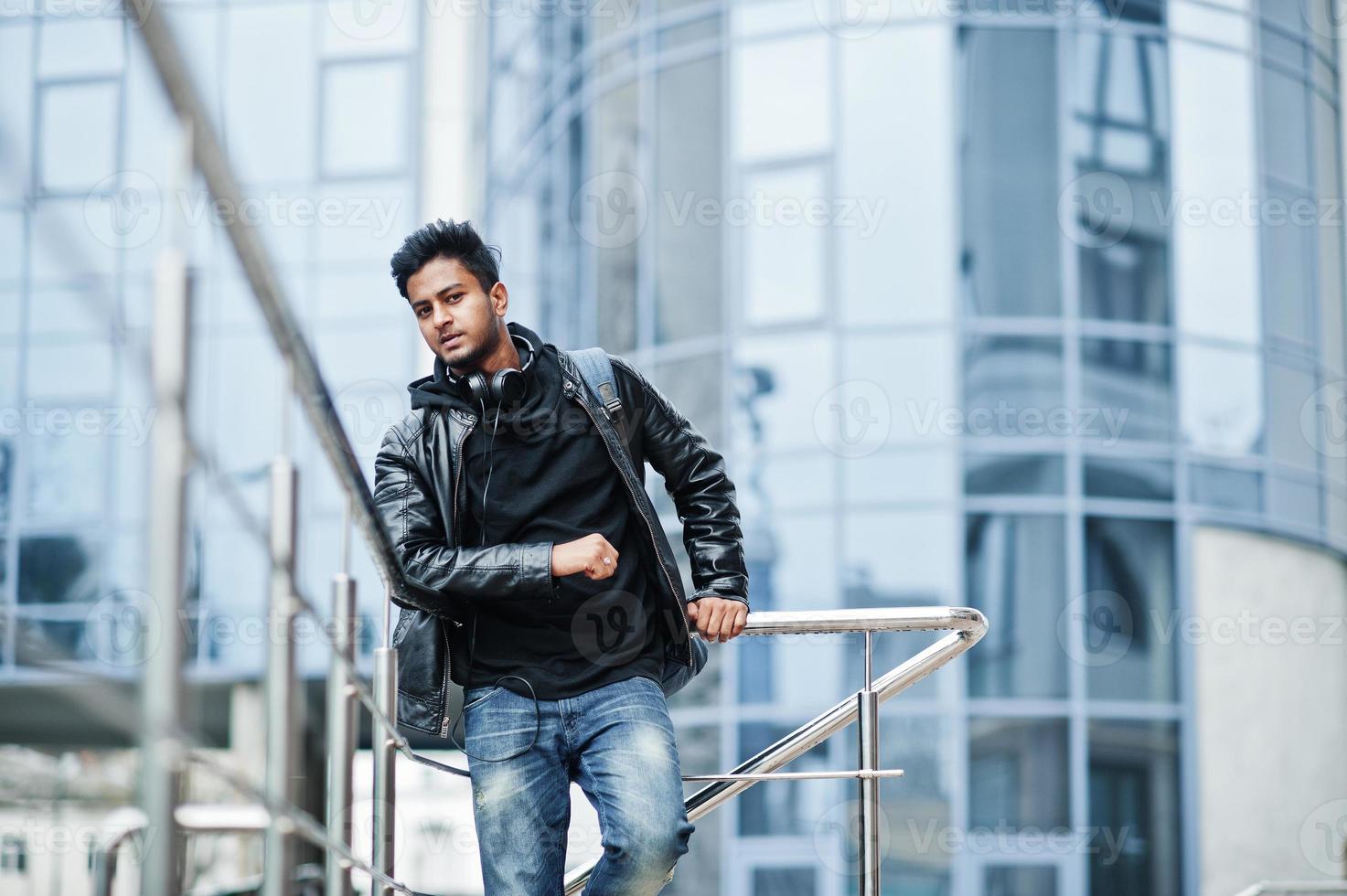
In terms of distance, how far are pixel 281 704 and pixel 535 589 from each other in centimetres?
120

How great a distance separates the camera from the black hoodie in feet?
10.8

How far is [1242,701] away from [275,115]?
1477 centimetres

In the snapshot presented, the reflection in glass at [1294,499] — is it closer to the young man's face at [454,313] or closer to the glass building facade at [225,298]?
the glass building facade at [225,298]

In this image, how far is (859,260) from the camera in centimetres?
1241

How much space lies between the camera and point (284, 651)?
194cm

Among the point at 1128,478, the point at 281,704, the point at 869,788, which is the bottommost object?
the point at 869,788

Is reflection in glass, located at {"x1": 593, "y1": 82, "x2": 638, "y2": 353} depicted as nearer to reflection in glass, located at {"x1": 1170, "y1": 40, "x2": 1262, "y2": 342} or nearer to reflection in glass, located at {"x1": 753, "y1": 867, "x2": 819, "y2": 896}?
reflection in glass, located at {"x1": 1170, "y1": 40, "x2": 1262, "y2": 342}

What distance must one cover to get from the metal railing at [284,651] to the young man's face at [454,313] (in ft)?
1.82

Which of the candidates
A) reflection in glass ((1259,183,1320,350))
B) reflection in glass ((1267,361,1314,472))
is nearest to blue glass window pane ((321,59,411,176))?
reflection in glass ((1259,183,1320,350))

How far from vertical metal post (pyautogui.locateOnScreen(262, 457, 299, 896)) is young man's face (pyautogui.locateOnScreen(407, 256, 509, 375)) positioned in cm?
141

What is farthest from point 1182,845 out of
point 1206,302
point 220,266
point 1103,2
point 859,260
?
point 220,266

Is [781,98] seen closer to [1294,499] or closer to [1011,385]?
[1011,385]

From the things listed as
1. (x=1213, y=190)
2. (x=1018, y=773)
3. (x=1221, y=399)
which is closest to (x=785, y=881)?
(x=1018, y=773)

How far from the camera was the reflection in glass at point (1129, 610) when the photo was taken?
12031 millimetres
